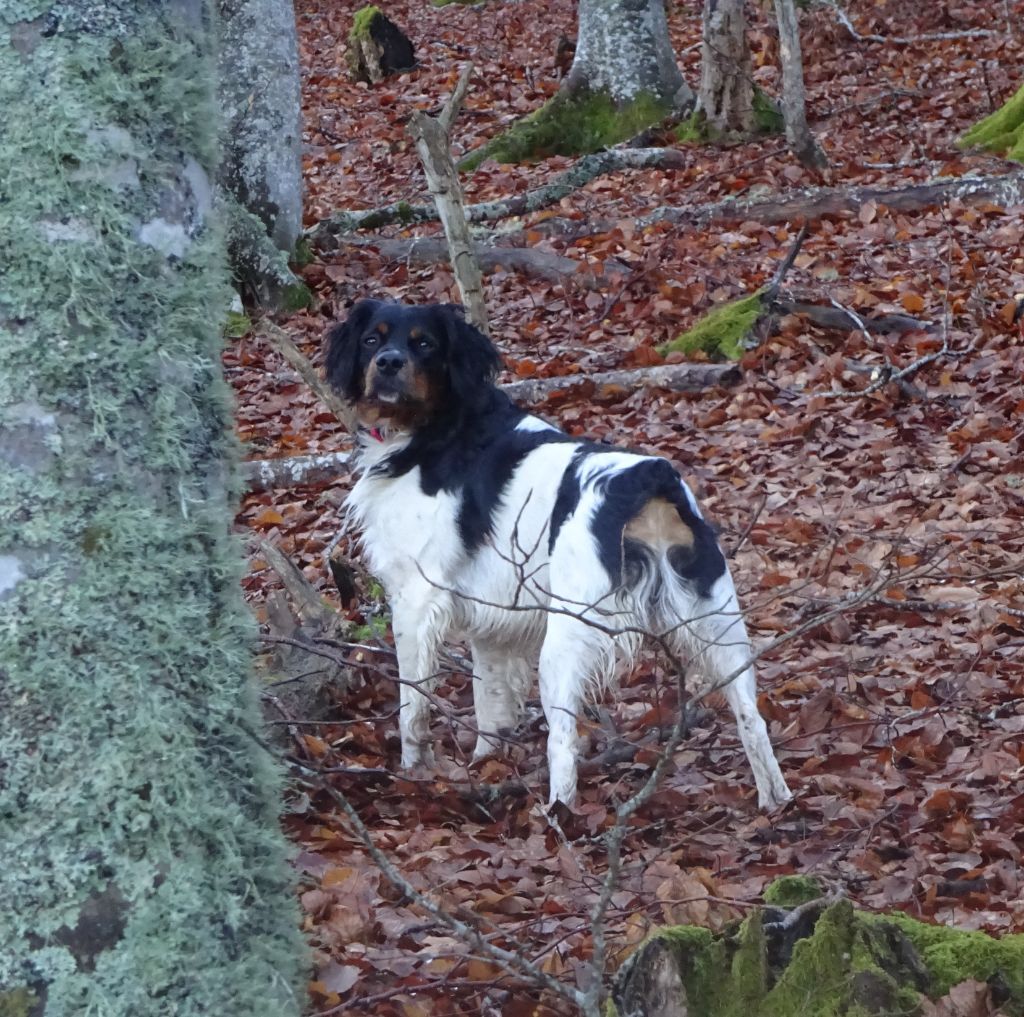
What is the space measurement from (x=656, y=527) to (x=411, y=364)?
1517 mm

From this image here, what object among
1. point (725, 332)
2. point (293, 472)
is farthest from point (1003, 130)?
point (293, 472)

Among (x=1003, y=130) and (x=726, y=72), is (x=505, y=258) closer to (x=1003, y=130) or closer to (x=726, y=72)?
(x=726, y=72)

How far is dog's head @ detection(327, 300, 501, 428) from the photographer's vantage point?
5.89 m

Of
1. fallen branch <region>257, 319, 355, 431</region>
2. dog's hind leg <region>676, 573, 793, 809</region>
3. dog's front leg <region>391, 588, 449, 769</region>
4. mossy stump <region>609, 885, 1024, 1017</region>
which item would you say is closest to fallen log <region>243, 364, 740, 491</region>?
fallen branch <region>257, 319, 355, 431</region>

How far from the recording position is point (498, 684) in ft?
19.4

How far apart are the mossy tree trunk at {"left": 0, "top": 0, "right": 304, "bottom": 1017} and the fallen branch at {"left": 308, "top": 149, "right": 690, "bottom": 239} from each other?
10.7m

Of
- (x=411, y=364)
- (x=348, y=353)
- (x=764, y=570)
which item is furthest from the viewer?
(x=764, y=570)

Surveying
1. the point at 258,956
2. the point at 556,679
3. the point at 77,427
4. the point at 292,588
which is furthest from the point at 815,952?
the point at 292,588

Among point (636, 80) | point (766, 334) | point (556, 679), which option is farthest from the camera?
point (636, 80)

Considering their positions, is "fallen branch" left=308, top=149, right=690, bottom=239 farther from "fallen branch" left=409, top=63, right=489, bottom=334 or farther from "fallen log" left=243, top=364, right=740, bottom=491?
"fallen branch" left=409, top=63, right=489, bottom=334

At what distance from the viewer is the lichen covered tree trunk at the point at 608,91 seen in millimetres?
14977

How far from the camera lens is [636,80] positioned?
1502 centimetres

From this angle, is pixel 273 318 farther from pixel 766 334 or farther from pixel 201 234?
pixel 201 234

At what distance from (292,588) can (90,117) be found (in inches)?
159
